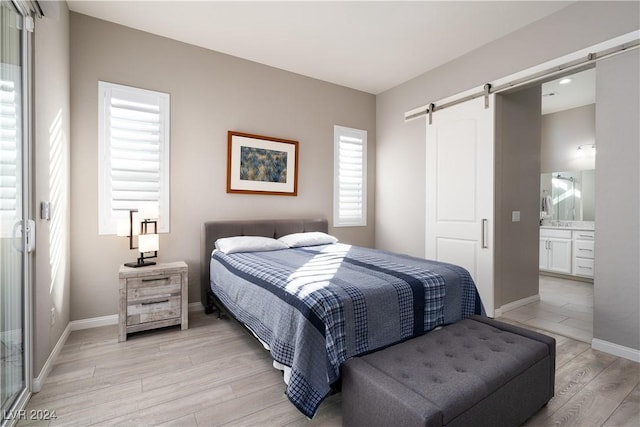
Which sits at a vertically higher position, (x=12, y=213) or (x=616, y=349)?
(x=12, y=213)

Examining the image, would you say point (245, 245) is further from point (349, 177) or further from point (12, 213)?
point (349, 177)

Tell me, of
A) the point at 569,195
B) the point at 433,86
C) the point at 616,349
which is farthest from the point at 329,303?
the point at 569,195

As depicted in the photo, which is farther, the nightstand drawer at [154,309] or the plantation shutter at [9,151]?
the nightstand drawer at [154,309]

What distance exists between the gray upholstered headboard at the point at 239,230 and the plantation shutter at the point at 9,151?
1651mm

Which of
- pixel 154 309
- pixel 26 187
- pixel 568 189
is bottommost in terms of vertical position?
pixel 154 309

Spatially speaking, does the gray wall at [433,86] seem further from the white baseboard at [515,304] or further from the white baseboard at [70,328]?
the white baseboard at [70,328]

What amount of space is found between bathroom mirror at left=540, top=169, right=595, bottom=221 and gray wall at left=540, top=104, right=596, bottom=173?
0.44 ft

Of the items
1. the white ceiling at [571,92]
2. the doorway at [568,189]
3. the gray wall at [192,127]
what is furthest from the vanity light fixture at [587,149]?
the gray wall at [192,127]

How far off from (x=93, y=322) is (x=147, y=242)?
0.95 meters

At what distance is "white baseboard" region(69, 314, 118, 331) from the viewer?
280 cm

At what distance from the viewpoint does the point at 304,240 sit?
11.5 feet

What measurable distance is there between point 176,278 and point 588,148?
651 cm

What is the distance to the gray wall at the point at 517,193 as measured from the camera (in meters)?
3.31

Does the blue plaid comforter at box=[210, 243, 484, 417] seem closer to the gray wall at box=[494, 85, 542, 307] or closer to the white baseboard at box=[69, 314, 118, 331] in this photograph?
the white baseboard at box=[69, 314, 118, 331]
